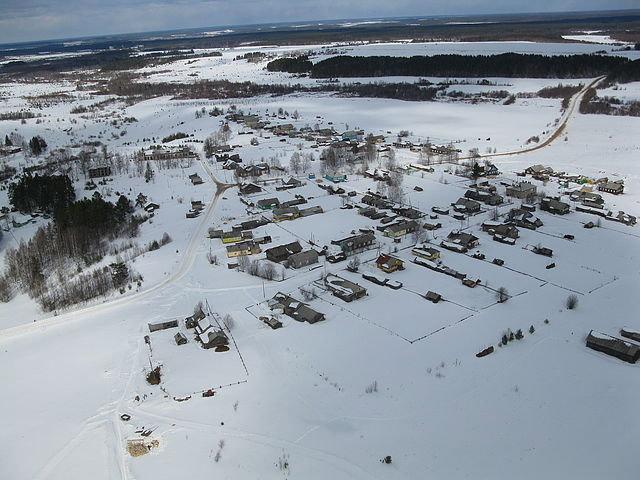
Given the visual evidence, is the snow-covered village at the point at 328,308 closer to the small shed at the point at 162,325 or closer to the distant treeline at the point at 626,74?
the small shed at the point at 162,325

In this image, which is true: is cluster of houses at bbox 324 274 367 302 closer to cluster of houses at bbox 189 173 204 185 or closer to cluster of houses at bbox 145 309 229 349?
cluster of houses at bbox 145 309 229 349

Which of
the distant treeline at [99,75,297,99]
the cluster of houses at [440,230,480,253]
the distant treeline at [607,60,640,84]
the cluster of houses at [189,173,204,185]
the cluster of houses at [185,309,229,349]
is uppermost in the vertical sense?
the distant treeline at [607,60,640,84]

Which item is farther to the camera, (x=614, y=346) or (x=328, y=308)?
(x=328, y=308)

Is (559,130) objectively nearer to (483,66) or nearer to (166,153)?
(166,153)

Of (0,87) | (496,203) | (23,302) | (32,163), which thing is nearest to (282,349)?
(23,302)

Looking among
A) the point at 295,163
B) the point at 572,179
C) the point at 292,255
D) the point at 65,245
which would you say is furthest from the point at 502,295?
the point at 295,163

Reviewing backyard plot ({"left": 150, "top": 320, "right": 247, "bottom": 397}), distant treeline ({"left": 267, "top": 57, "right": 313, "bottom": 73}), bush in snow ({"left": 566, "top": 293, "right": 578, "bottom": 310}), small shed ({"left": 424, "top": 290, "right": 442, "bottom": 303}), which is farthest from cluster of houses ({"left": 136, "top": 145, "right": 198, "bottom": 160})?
distant treeline ({"left": 267, "top": 57, "right": 313, "bottom": 73})

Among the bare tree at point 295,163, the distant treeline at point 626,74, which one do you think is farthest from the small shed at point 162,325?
the distant treeline at point 626,74
